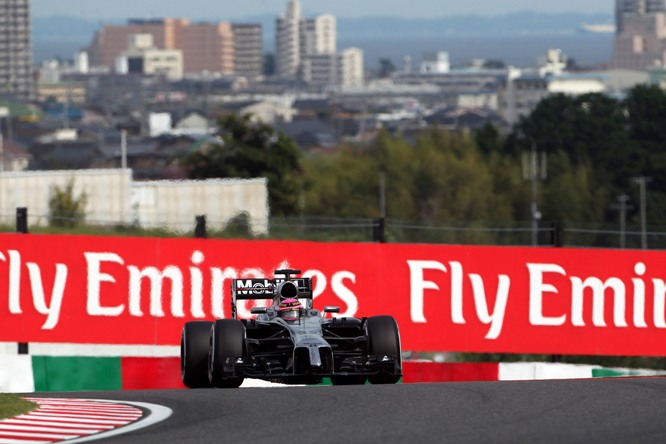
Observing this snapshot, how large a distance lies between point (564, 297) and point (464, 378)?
1955mm

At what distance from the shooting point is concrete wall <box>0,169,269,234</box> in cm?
5853

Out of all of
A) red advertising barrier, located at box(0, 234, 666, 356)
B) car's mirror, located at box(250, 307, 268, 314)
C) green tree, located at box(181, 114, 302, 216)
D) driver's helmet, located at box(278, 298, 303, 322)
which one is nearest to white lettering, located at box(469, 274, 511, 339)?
red advertising barrier, located at box(0, 234, 666, 356)

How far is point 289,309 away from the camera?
53.3 ft

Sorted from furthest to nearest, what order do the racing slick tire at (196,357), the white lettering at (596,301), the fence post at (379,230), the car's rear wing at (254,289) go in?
1. the fence post at (379,230)
2. the white lettering at (596,301)
3. the car's rear wing at (254,289)
4. the racing slick tire at (196,357)

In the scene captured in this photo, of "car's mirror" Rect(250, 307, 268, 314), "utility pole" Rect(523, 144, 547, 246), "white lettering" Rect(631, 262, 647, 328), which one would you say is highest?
"car's mirror" Rect(250, 307, 268, 314)

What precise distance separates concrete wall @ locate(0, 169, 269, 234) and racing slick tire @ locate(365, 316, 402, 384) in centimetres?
4071

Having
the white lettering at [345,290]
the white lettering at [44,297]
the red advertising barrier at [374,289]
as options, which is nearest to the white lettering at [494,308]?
the red advertising barrier at [374,289]

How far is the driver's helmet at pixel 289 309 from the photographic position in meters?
16.2

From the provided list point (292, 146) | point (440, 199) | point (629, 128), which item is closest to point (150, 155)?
point (629, 128)

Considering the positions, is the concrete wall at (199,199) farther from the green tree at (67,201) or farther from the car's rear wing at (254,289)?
the car's rear wing at (254,289)

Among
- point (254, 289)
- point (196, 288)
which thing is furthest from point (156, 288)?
point (254, 289)

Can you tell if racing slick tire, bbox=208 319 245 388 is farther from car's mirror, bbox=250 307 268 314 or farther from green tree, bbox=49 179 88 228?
green tree, bbox=49 179 88 228

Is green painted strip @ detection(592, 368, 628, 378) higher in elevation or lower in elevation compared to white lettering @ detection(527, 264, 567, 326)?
lower

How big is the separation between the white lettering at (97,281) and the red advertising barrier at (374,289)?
1cm
